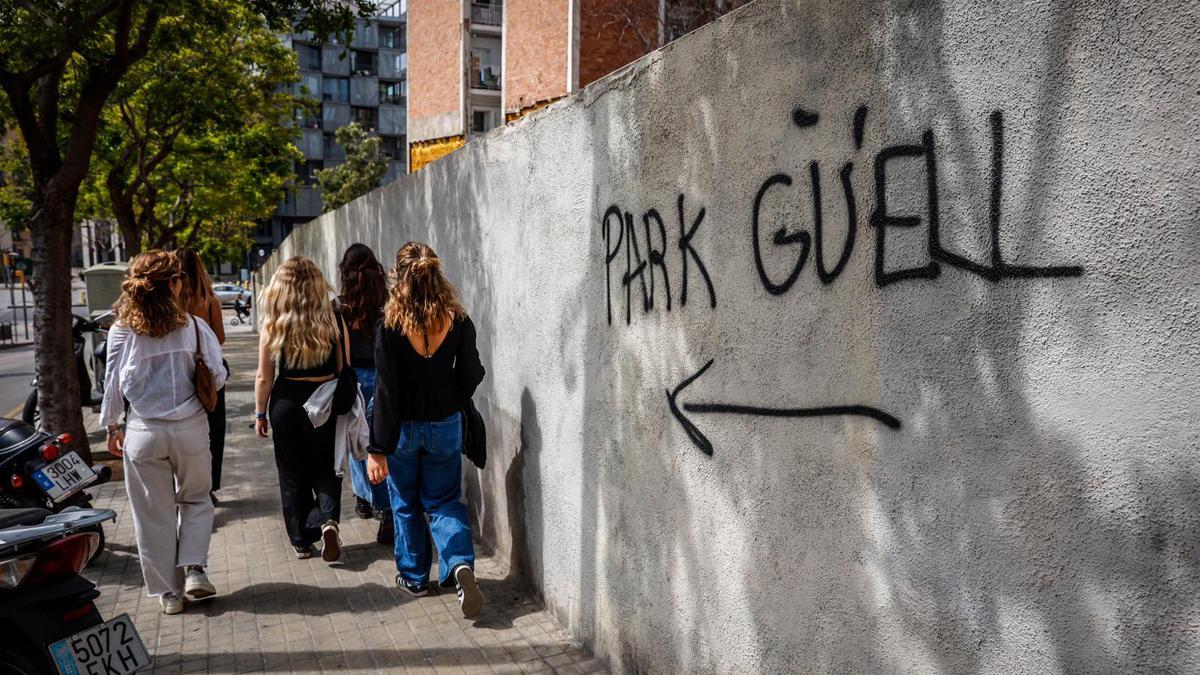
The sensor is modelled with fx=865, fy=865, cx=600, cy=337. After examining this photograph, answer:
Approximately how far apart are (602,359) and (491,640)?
158 cm

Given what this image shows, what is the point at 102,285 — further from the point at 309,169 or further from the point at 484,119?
the point at 309,169

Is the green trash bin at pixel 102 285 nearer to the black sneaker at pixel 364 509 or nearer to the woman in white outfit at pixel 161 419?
the black sneaker at pixel 364 509

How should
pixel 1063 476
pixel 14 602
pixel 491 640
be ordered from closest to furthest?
pixel 1063 476 < pixel 14 602 < pixel 491 640

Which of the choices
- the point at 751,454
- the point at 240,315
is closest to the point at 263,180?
the point at 240,315

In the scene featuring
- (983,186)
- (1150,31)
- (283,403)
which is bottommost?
(283,403)

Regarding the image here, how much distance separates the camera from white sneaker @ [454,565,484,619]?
4.51m

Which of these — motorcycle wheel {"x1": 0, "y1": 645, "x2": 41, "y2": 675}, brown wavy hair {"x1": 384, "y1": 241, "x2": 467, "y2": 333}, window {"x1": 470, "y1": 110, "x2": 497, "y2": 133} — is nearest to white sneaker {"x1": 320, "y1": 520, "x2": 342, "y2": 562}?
brown wavy hair {"x1": 384, "y1": 241, "x2": 467, "y2": 333}

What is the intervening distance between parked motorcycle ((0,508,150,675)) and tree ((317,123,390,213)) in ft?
165

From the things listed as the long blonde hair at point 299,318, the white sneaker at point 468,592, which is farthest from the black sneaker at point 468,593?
the long blonde hair at point 299,318

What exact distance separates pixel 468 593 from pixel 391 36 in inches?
2999

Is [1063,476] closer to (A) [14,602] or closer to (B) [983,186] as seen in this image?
(B) [983,186]

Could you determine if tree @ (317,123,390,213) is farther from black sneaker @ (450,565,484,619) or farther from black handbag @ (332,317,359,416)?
black sneaker @ (450,565,484,619)

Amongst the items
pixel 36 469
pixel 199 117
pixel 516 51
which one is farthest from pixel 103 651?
pixel 516 51

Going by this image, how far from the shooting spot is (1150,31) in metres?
1.71
